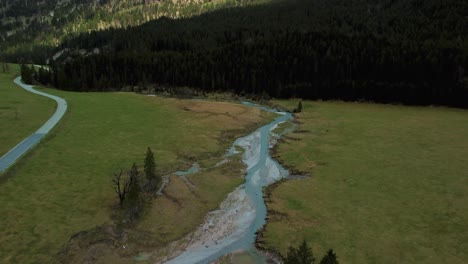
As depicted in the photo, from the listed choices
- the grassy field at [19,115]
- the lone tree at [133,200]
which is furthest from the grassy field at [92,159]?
the grassy field at [19,115]

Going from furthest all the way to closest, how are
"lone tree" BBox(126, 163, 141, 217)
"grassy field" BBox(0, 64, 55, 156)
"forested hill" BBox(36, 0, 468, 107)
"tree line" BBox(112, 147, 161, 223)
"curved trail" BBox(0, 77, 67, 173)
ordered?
"forested hill" BBox(36, 0, 468, 107) < "grassy field" BBox(0, 64, 55, 156) < "curved trail" BBox(0, 77, 67, 173) < "tree line" BBox(112, 147, 161, 223) < "lone tree" BBox(126, 163, 141, 217)

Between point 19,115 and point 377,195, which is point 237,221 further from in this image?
point 19,115

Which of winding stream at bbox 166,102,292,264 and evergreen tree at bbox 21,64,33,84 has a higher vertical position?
evergreen tree at bbox 21,64,33,84

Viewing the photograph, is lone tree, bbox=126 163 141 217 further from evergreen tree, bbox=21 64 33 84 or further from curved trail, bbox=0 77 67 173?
evergreen tree, bbox=21 64 33 84

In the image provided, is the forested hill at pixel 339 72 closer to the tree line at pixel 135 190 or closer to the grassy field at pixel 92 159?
the grassy field at pixel 92 159

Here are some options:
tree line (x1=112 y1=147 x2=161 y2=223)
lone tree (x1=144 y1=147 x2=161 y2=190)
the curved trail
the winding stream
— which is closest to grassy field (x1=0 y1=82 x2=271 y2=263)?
the curved trail

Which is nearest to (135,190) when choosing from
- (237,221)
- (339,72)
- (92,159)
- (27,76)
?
(237,221)

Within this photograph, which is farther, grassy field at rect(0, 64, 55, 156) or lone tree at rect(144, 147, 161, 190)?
grassy field at rect(0, 64, 55, 156)
